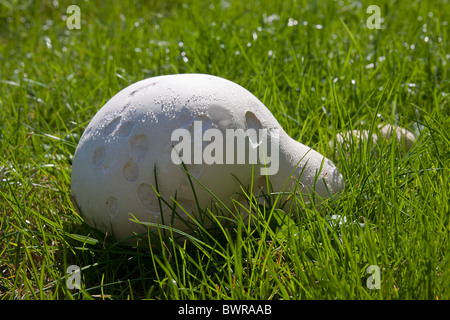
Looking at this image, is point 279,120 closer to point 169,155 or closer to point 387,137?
point 387,137

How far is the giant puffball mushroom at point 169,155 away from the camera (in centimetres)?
210

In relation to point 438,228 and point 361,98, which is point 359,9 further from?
point 438,228

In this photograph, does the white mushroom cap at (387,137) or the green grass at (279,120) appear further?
the white mushroom cap at (387,137)

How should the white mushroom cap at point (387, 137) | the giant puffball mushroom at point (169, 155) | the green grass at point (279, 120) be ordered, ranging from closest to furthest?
the green grass at point (279, 120)
the giant puffball mushroom at point (169, 155)
the white mushroom cap at point (387, 137)

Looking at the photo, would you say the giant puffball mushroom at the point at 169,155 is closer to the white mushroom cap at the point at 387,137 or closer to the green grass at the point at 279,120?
the green grass at the point at 279,120

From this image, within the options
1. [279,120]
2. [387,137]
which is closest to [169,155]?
[279,120]

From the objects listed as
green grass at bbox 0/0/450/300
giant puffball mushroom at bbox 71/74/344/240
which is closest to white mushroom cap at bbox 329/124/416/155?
green grass at bbox 0/0/450/300

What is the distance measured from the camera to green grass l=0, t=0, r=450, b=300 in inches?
75.5

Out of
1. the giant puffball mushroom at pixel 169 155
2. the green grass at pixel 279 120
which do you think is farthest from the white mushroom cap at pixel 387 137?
the giant puffball mushroom at pixel 169 155

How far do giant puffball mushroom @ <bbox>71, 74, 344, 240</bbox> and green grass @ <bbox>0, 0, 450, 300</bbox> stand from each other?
0.13 metres

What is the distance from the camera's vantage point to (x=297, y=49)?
3.89 m

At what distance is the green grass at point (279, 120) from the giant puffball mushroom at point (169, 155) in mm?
125

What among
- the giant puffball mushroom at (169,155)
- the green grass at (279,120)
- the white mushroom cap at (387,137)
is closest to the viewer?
the green grass at (279,120)

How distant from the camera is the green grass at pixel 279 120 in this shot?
1.92m
